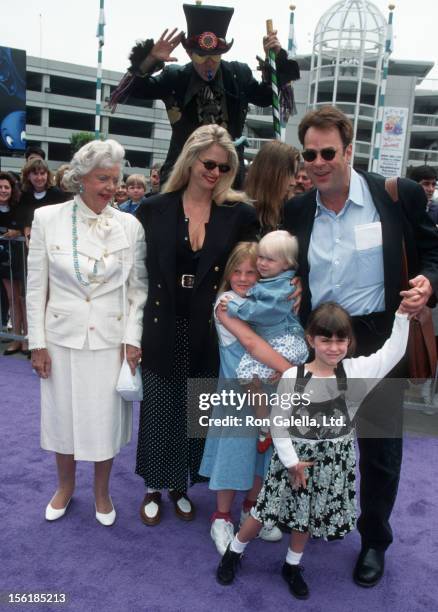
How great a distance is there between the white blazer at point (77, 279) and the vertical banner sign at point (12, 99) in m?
11.7

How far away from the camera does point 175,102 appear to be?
369 cm

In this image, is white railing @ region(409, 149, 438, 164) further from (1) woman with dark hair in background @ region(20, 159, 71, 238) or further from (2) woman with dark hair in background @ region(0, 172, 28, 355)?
(2) woman with dark hair in background @ region(0, 172, 28, 355)

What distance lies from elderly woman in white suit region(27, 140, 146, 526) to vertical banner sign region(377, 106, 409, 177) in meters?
29.7

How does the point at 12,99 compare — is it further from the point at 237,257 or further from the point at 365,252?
the point at 365,252

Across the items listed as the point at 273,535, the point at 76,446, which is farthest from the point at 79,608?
the point at 273,535

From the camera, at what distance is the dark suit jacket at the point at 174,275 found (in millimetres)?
2662

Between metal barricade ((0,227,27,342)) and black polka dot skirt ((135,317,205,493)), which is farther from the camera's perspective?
metal barricade ((0,227,27,342))

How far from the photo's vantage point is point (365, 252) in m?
2.31

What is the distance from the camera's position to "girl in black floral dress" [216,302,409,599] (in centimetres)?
225

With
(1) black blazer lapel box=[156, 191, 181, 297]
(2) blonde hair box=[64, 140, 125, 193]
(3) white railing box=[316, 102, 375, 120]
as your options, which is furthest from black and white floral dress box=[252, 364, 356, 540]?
(3) white railing box=[316, 102, 375, 120]

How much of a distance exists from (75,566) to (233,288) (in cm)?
153

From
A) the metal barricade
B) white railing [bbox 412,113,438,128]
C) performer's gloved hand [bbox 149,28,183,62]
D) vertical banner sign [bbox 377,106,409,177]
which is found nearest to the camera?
performer's gloved hand [bbox 149,28,183,62]

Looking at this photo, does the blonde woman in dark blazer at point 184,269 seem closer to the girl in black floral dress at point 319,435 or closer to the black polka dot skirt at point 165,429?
the black polka dot skirt at point 165,429

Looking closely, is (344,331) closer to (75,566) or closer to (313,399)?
(313,399)
